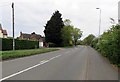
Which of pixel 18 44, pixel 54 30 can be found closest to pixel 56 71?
pixel 18 44

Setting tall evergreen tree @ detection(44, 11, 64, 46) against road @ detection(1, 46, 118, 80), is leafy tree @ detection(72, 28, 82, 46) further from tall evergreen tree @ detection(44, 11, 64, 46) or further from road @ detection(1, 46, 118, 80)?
road @ detection(1, 46, 118, 80)

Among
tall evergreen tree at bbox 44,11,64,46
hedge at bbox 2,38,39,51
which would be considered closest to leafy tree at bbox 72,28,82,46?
tall evergreen tree at bbox 44,11,64,46

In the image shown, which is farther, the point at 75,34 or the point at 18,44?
the point at 75,34

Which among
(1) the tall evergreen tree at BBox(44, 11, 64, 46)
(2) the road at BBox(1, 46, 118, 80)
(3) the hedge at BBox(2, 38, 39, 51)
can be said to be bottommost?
(2) the road at BBox(1, 46, 118, 80)

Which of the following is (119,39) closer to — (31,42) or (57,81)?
(57,81)

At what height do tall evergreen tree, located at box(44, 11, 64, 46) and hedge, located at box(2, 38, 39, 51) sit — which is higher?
tall evergreen tree, located at box(44, 11, 64, 46)

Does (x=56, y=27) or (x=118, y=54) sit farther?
(x=56, y=27)

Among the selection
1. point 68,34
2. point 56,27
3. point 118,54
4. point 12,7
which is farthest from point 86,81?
point 68,34

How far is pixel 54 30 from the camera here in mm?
98062

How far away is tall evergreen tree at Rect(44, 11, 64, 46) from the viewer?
98125 millimetres

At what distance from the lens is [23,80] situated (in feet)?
38.2

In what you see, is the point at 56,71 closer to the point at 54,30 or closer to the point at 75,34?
the point at 54,30

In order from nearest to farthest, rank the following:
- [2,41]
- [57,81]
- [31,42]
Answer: [57,81] → [2,41] → [31,42]

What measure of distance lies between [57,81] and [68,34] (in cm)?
9998
